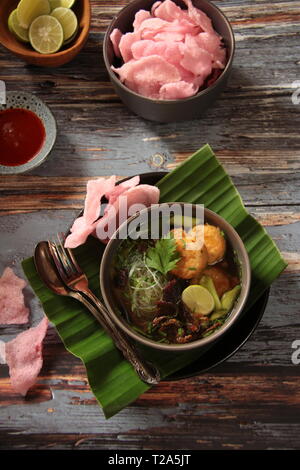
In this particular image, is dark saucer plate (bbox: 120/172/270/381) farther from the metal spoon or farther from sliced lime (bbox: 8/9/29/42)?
sliced lime (bbox: 8/9/29/42)

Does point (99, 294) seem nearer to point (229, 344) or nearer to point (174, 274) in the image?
point (174, 274)

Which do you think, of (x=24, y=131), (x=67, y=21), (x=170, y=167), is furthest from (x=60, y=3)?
(x=170, y=167)

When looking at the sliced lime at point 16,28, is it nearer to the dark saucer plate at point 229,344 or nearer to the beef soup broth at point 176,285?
the beef soup broth at point 176,285

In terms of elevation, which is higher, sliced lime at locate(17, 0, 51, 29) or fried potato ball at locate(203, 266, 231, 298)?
sliced lime at locate(17, 0, 51, 29)

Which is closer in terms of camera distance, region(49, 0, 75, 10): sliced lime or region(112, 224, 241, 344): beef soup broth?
region(112, 224, 241, 344): beef soup broth

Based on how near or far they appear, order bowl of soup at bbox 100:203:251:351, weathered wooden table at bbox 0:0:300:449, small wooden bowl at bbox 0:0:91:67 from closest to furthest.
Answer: bowl of soup at bbox 100:203:251:351
weathered wooden table at bbox 0:0:300:449
small wooden bowl at bbox 0:0:91:67

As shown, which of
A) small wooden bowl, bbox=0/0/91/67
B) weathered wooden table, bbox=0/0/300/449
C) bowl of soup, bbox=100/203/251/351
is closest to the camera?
bowl of soup, bbox=100/203/251/351

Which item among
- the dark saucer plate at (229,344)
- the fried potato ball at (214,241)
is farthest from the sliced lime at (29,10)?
the dark saucer plate at (229,344)

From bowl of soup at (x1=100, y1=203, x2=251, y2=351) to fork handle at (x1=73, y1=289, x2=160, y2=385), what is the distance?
2.2 inches

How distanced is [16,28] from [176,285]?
1060mm

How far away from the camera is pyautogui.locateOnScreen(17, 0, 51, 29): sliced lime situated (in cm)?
206

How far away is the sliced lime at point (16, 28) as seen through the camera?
2.09 meters

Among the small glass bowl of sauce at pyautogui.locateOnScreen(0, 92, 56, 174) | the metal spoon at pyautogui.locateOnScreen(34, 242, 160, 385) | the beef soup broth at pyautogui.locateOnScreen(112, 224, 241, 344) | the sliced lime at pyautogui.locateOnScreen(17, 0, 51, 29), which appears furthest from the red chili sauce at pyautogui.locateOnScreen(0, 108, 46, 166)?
the beef soup broth at pyautogui.locateOnScreen(112, 224, 241, 344)
